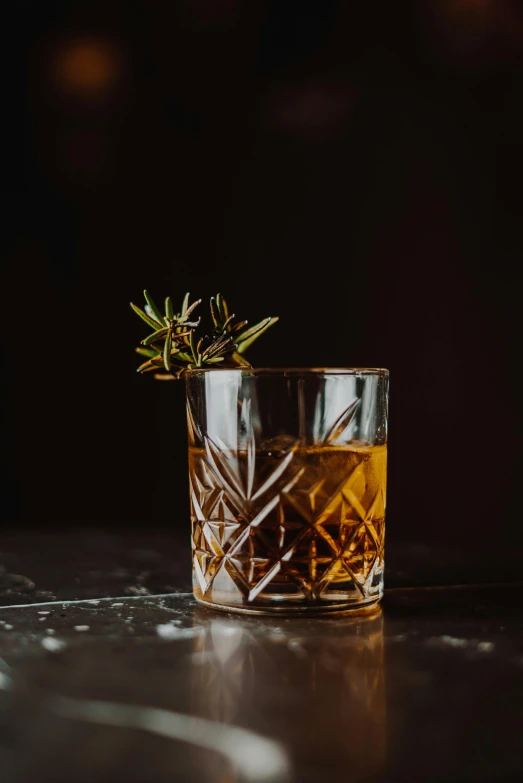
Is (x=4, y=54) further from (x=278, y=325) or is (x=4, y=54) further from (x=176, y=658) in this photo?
(x=176, y=658)

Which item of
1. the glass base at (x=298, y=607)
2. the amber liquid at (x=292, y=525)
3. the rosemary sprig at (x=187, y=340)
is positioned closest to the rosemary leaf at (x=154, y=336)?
the rosemary sprig at (x=187, y=340)

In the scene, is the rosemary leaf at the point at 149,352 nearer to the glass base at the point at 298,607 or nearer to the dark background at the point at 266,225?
the dark background at the point at 266,225

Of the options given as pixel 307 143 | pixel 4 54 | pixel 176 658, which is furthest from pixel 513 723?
pixel 4 54

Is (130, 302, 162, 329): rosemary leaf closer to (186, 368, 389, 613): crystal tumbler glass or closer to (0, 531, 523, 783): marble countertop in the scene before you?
(186, 368, 389, 613): crystal tumbler glass

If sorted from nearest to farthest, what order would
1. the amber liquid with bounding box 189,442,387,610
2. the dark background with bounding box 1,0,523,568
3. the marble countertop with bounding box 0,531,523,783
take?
the marble countertop with bounding box 0,531,523,783, the amber liquid with bounding box 189,442,387,610, the dark background with bounding box 1,0,523,568

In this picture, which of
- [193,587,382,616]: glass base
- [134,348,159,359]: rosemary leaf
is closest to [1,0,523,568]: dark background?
[134,348,159,359]: rosemary leaf

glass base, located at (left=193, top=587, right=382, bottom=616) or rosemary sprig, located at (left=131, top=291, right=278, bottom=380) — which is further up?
rosemary sprig, located at (left=131, top=291, right=278, bottom=380)

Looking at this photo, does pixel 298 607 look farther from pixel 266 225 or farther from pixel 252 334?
pixel 266 225
